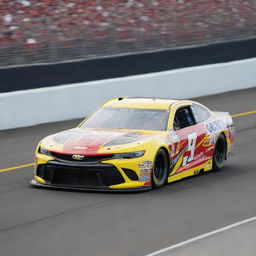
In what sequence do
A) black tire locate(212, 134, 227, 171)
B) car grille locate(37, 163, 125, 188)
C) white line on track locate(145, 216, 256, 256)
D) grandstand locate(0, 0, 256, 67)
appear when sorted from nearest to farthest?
white line on track locate(145, 216, 256, 256) → car grille locate(37, 163, 125, 188) → black tire locate(212, 134, 227, 171) → grandstand locate(0, 0, 256, 67)

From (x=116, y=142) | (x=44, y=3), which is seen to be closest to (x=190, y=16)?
(x=44, y=3)

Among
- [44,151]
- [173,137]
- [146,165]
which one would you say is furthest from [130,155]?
[44,151]

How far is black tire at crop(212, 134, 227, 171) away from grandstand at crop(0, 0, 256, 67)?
7.06 m

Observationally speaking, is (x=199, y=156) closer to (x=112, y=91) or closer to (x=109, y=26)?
(x=112, y=91)

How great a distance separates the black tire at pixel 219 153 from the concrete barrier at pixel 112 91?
6254 millimetres

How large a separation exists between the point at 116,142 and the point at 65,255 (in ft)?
11.7

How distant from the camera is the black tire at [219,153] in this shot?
1316cm

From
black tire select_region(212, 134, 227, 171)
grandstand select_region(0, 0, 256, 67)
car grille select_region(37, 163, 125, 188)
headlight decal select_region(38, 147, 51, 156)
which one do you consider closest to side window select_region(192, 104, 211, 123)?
black tire select_region(212, 134, 227, 171)

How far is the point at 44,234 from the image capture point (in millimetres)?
8477

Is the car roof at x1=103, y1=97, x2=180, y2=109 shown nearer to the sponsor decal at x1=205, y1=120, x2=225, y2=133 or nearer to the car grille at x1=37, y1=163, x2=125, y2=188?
the sponsor decal at x1=205, y1=120, x2=225, y2=133

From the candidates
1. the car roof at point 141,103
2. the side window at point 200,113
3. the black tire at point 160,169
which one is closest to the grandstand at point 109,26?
the car roof at point 141,103

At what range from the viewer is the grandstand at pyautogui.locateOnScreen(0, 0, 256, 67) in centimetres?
1972

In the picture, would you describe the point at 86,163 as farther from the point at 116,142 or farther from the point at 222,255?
the point at 222,255

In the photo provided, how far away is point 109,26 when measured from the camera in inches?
861
